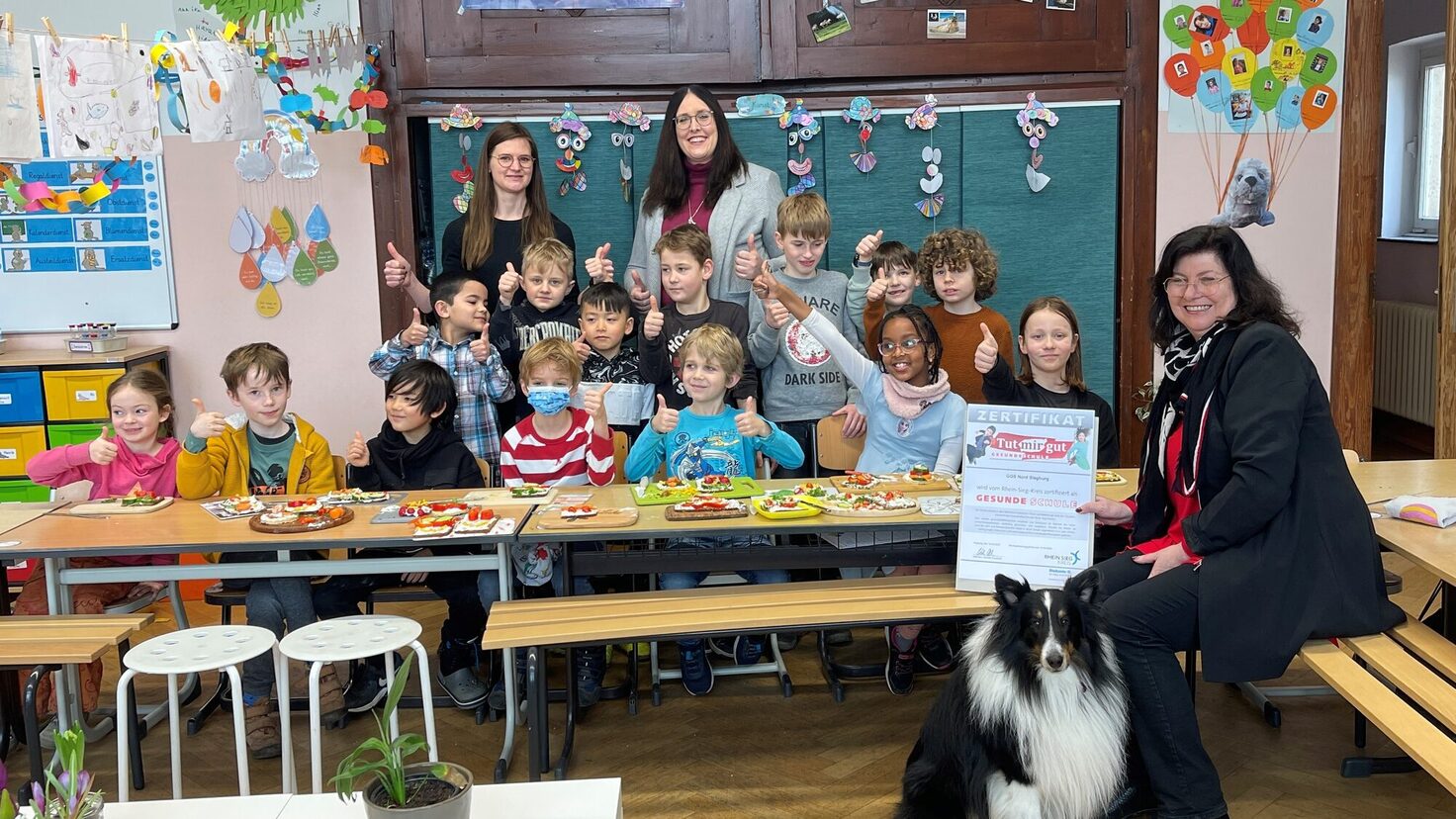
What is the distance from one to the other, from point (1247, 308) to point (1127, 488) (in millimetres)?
838

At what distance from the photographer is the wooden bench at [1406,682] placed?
212 cm

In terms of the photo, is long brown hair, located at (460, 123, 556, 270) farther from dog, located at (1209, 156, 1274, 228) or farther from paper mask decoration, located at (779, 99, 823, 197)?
dog, located at (1209, 156, 1274, 228)

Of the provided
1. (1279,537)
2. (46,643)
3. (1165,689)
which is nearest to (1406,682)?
(1279,537)

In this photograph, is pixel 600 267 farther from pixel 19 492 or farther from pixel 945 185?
pixel 19 492

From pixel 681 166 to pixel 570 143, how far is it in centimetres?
80

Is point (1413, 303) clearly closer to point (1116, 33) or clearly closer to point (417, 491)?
point (1116, 33)

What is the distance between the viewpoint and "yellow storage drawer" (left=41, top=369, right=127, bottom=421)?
476 cm

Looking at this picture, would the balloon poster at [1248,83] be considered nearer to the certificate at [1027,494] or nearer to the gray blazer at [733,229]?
the gray blazer at [733,229]

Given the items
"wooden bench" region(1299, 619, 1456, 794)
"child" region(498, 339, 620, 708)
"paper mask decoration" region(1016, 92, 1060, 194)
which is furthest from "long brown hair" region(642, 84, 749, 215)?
"wooden bench" region(1299, 619, 1456, 794)

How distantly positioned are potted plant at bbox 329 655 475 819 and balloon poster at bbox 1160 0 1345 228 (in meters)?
4.43

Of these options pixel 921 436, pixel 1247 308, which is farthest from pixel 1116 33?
pixel 1247 308

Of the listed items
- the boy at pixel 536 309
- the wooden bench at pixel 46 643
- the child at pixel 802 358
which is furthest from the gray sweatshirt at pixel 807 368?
the wooden bench at pixel 46 643

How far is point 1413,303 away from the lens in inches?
276

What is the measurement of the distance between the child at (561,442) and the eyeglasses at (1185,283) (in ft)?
5.63
